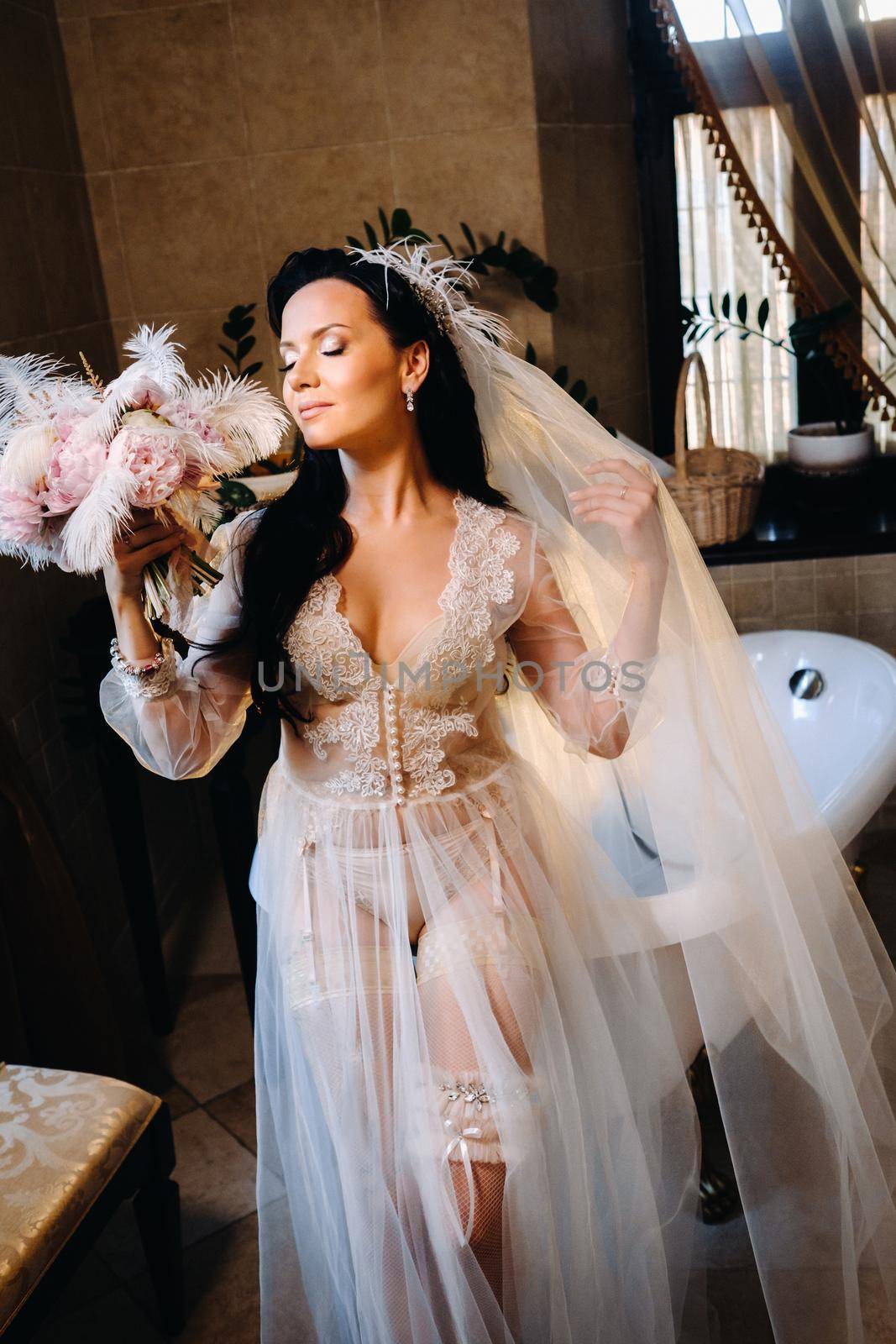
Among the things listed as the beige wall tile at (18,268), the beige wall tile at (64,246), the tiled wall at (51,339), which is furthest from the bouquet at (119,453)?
the beige wall tile at (64,246)

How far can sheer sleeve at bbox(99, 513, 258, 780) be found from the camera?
5.67ft

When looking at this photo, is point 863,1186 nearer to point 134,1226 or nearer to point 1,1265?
point 1,1265

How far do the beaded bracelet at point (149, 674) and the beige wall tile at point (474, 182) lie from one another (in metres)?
2.09

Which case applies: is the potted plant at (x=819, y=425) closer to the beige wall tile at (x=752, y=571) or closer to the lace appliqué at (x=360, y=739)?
the beige wall tile at (x=752, y=571)

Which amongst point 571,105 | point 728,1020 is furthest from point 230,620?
point 571,105

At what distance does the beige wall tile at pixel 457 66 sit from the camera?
322 centimetres

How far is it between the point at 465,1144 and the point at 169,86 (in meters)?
2.87

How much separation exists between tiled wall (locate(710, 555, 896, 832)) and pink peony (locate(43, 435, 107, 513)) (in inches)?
90.1

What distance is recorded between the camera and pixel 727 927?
1.91 m

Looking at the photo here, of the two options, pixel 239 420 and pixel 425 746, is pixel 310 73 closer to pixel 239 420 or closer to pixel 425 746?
pixel 239 420

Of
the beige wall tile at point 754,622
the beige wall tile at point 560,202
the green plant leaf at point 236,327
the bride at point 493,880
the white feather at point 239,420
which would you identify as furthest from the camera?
the beige wall tile at point 754,622

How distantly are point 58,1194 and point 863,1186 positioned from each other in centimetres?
119

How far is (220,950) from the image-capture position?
3422mm

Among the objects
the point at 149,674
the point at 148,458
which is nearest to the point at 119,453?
the point at 148,458
